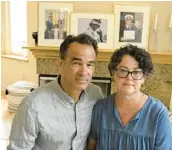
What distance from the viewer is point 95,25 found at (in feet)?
8.79

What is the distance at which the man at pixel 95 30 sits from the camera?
267 cm

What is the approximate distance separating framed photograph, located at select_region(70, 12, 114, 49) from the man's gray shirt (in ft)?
4.36

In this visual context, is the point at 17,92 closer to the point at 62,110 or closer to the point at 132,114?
the point at 62,110

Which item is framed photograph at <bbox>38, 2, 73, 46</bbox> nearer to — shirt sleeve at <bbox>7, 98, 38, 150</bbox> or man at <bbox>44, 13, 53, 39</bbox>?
man at <bbox>44, 13, 53, 39</bbox>

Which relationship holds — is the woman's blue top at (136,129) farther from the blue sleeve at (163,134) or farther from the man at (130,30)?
the man at (130,30)

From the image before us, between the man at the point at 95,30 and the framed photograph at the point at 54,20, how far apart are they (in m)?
0.25

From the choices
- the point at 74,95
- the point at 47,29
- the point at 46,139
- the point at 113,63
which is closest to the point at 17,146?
the point at 46,139

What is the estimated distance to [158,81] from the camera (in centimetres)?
288

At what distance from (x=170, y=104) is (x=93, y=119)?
169 centimetres

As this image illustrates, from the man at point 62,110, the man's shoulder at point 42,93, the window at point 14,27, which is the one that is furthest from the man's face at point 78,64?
the window at point 14,27

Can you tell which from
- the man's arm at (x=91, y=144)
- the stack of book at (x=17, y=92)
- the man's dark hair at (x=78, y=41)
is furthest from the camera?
the stack of book at (x=17, y=92)

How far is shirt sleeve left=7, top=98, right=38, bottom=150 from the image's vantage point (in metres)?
1.28

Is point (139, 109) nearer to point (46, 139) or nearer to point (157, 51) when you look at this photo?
point (46, 139)

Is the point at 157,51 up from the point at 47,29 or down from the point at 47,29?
down
